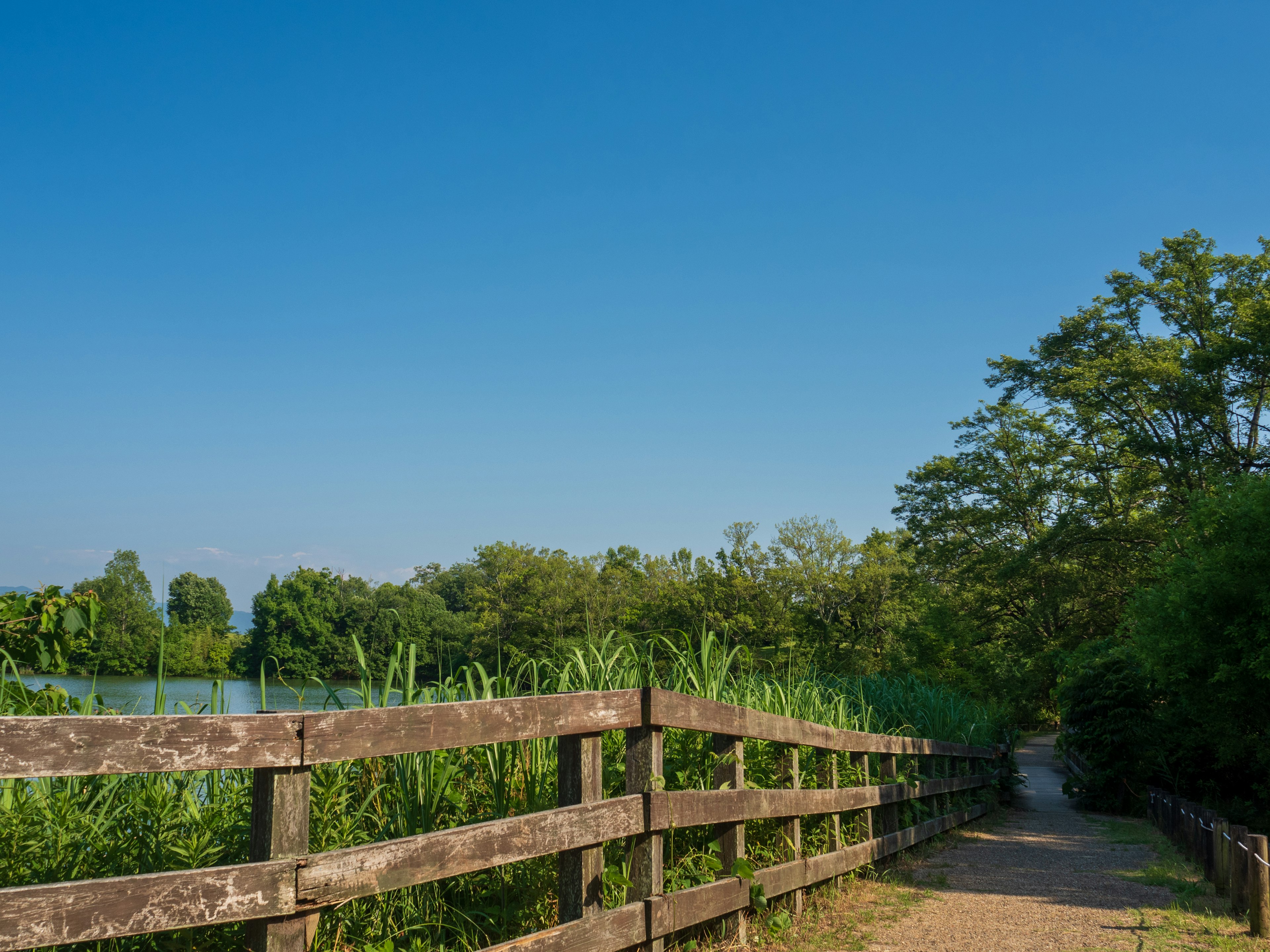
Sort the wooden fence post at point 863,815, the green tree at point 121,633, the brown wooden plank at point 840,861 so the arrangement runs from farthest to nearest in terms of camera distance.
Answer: the wooden fence post at point 863,815, the brown wooden plank at point 840,861, the green tree at point 121,633

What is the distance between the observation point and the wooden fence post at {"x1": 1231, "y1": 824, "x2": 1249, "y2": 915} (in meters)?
5.67

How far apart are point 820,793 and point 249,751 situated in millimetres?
4061

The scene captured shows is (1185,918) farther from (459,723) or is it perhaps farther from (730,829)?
(459,723)

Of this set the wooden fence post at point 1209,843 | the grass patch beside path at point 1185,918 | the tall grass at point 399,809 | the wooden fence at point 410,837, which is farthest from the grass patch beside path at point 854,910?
the wooden fence post at point 1209,843

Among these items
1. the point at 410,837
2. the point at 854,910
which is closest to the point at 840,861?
the point at 854,910

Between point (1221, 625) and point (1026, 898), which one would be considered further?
point (1221, 625)

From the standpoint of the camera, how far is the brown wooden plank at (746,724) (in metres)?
3.89

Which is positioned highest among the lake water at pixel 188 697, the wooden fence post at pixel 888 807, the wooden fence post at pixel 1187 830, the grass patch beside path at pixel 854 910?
the lake water at pixel 188 697

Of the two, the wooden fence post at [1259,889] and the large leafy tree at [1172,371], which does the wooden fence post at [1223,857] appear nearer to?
the wooden fence post at [1259,889]

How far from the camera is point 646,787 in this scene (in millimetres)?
3805

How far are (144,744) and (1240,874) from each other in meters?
6.47

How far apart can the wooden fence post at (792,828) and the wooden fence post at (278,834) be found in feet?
11.0

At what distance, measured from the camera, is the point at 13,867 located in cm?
285

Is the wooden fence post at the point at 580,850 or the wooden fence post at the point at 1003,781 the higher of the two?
the wooden fence post at the point at 580,850
